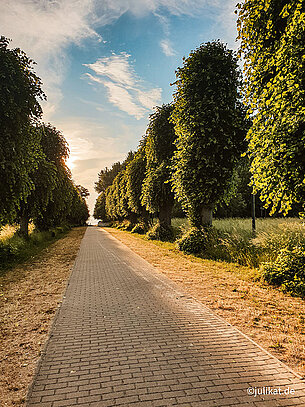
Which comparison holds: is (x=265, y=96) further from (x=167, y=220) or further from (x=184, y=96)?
(x=167, y=220)

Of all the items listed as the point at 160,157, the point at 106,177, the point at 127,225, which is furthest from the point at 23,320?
the point at 106,177

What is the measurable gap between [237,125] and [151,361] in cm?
1075

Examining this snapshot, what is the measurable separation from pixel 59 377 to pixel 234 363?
7.23ft

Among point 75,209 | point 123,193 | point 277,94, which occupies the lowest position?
point 75,209

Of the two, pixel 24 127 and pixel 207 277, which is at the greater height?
pixel 24 127

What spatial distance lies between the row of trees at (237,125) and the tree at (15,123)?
21.8 feet

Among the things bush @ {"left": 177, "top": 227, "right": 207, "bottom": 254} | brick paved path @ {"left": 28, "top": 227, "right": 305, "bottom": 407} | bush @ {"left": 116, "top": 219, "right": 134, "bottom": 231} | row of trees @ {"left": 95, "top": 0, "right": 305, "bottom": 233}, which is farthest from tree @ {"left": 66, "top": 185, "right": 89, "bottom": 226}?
brick paved path @ {"left": 28, "top": 227, "right": 305, "bottom": 407}

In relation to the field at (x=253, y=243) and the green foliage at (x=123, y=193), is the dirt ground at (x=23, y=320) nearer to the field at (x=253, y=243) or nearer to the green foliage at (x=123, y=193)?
the field at (x=253, y=243)

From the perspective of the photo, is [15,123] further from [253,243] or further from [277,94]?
[253,243]

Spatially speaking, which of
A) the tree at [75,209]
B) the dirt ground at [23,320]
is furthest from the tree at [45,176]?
the tree at [75,209]

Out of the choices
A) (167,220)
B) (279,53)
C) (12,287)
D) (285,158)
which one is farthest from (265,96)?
(167,220)

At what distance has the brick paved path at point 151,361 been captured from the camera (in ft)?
9.02

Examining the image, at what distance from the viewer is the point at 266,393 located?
2844mm

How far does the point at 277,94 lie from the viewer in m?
6.18
